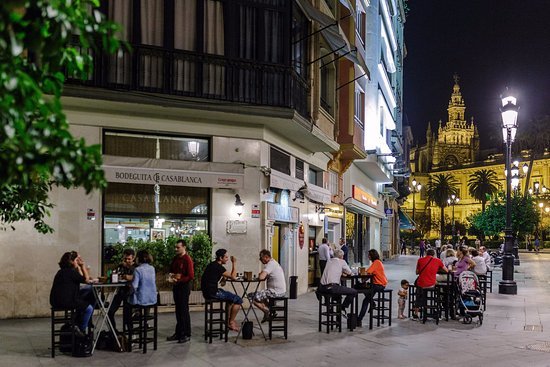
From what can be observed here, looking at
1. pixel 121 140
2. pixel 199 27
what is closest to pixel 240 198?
pixel 121 140

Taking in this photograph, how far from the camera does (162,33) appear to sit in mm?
15688

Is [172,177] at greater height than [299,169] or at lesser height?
lesser

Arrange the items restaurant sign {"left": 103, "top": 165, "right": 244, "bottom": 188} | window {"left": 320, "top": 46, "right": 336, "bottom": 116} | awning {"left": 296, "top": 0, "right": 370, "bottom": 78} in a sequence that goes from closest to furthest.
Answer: restaurant sign {"left": 103, "top": 165, "right": 244, "bottom": 188}, awning {"left": 296, "top": 0, "right": 370, "bottom": 78}, window {"left": 320, "top": 46, "right": 336, "bottom": 116}

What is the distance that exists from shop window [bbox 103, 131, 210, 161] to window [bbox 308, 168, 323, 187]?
24.3ft

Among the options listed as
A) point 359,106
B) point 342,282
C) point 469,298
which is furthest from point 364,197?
point 342,282

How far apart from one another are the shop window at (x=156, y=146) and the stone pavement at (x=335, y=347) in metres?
3.89

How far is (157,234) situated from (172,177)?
1.62m

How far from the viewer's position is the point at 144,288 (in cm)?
1102

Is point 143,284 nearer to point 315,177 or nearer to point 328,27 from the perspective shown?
point 328,27

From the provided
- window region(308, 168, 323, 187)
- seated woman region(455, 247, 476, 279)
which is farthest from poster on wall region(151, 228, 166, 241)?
window region(308, 168, 323, 187)

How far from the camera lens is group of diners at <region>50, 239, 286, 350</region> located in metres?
10.4

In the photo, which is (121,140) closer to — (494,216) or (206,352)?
(206,352)

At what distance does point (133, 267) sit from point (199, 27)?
269 inches

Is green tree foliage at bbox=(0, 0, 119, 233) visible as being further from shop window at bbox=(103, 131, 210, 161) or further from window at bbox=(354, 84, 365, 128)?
window at bbox=(354, 84, 365, 128)
